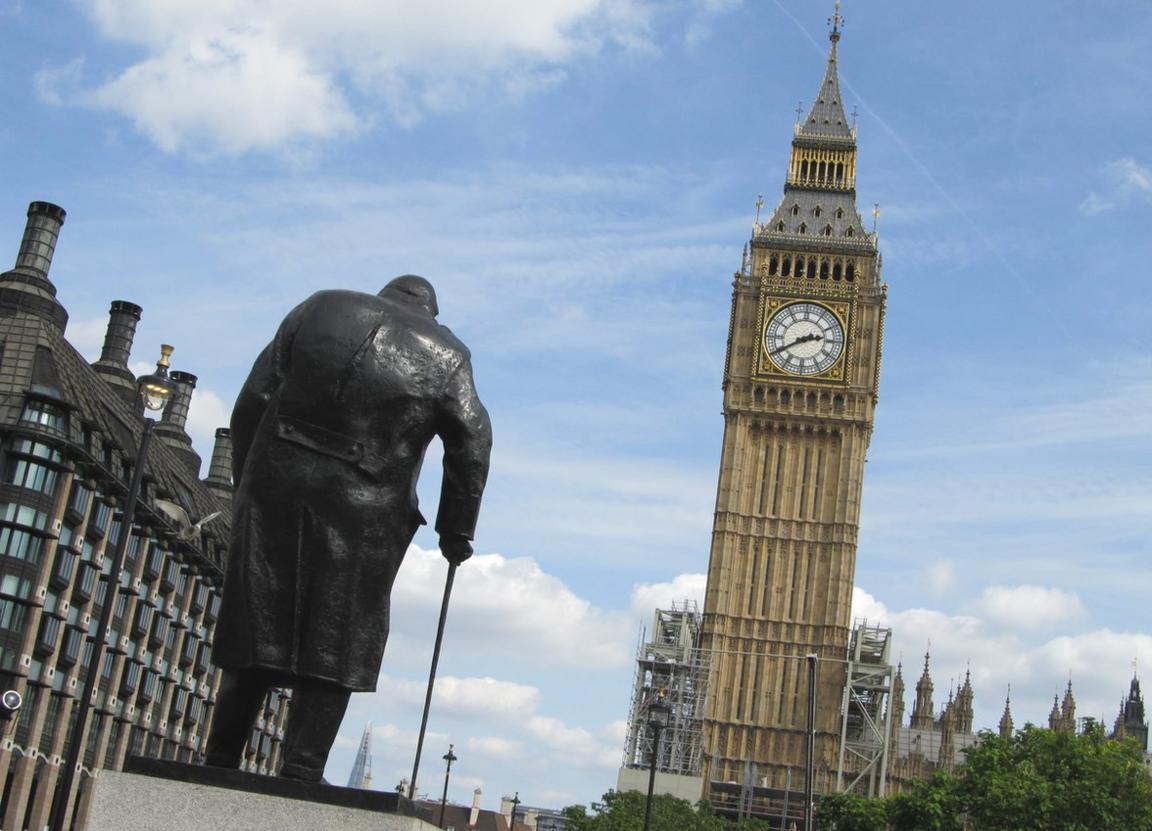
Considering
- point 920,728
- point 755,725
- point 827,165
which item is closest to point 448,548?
point 755,725

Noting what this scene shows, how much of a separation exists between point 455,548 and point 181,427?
90.1 meters

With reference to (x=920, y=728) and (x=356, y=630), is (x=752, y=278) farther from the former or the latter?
(x=356, y=630)

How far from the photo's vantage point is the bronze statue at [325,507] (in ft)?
26.5

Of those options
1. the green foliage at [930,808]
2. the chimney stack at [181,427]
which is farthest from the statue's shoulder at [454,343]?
the chimney stack at [181,427]

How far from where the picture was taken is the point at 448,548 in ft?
27.8

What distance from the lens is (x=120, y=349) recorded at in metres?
82.4

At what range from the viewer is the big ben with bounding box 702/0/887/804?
76.3 meters

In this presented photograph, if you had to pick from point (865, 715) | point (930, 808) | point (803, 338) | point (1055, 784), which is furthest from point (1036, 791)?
point (803, 338)

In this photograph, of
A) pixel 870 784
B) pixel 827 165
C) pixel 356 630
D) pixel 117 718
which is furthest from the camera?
pixel 827 165

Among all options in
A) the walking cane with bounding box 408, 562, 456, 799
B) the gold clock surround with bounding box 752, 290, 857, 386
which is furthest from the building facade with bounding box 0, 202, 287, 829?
the walking cane with bounding box 408, 562, 456, 799

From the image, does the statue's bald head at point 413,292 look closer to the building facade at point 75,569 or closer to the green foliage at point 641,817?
the building facade at point 75,569

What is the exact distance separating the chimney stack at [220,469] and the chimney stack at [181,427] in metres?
1.72

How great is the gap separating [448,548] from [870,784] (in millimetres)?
71297

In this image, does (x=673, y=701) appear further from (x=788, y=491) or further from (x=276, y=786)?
(x=276, y=786)
